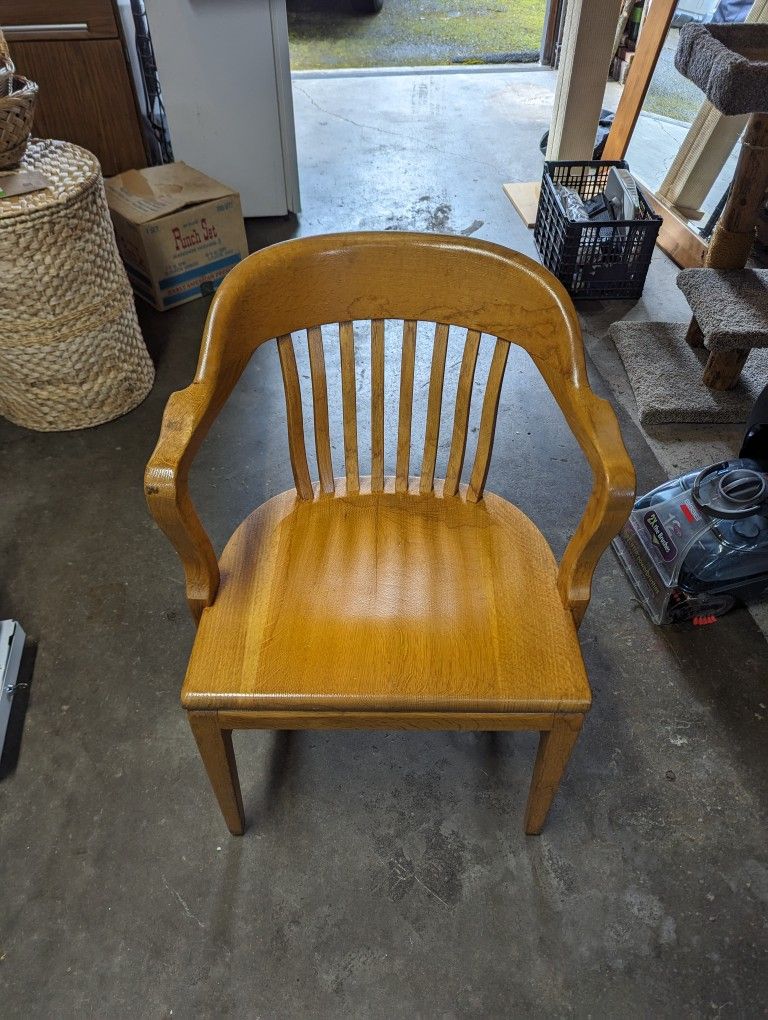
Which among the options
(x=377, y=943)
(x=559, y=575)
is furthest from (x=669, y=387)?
(x=377, y=943)

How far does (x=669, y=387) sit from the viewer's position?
7.08 feet

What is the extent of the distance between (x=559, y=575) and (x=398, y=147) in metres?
3.25

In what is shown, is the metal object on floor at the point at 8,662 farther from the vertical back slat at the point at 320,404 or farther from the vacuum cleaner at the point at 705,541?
the vacuum cleaner at the point at 705,541

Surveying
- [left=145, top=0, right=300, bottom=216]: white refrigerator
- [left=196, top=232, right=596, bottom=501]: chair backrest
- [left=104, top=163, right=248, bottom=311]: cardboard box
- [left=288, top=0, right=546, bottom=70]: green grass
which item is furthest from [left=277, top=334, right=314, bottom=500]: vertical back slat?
[left=288, top=0, right=546, bottom=70]: green grass

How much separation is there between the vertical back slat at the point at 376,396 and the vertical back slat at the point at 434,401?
3.1 inches

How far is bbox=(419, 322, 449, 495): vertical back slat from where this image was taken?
1107 mm

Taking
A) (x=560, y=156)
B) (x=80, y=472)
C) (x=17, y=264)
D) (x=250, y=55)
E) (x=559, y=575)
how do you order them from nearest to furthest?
(x=559, y=575) < (x=17, y=264) < (x=80, y=472) < (x=250, y=55) < (x=560, y=156)

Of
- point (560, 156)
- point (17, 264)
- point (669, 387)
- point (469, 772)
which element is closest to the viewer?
point (469, 772)

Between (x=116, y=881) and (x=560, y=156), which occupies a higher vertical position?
(x=560, y=156)

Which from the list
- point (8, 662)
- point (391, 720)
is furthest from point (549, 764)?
point (8, 662)

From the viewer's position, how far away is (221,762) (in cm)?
107

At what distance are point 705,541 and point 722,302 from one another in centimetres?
91

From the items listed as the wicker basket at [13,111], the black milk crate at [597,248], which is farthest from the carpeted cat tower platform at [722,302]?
the wicker basket at [13,111]

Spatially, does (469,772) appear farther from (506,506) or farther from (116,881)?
(116,881)
